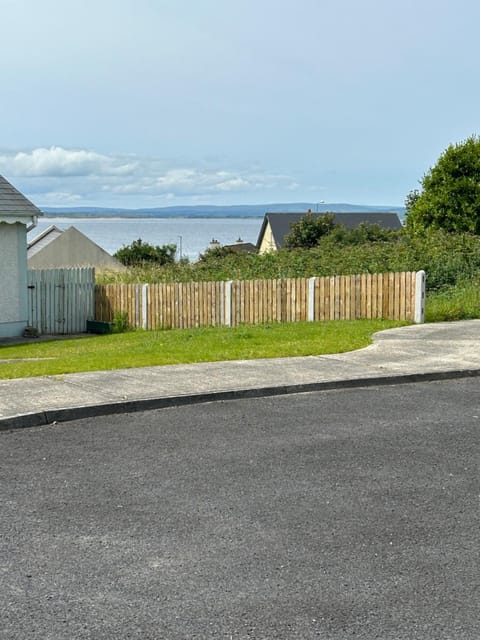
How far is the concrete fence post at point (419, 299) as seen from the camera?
58.3ft

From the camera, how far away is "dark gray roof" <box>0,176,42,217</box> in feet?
71.1

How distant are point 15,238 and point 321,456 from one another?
16.7 m

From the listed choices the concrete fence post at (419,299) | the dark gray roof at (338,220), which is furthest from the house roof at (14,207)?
the dark gray roof at (338,220)

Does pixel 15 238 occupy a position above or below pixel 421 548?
above

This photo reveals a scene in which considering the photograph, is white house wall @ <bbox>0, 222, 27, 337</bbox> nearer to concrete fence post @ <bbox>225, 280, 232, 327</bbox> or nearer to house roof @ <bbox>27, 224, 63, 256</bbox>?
concrete fence post @ <bbox>225, 280, 232, 327</bbox>

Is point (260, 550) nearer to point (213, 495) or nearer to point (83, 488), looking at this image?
point (213, 495)

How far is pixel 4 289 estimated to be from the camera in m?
22.2

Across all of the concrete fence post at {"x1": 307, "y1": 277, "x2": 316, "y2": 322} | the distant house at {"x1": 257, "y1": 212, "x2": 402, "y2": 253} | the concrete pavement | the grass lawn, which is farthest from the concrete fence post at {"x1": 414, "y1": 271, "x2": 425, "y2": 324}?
the distant house at {"x1": 257, "y1": 212, "x2": 402, "y2": 253}

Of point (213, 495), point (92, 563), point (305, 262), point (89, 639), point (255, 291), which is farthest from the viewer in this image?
point (305, 262)

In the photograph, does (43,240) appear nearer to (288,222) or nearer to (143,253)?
(143,253)

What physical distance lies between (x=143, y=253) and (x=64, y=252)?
544 inches

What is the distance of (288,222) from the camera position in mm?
82375


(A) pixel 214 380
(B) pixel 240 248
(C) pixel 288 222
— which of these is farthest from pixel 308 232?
(A) pixel 214 380

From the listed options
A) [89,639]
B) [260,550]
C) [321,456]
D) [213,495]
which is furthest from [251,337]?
[89,639]
